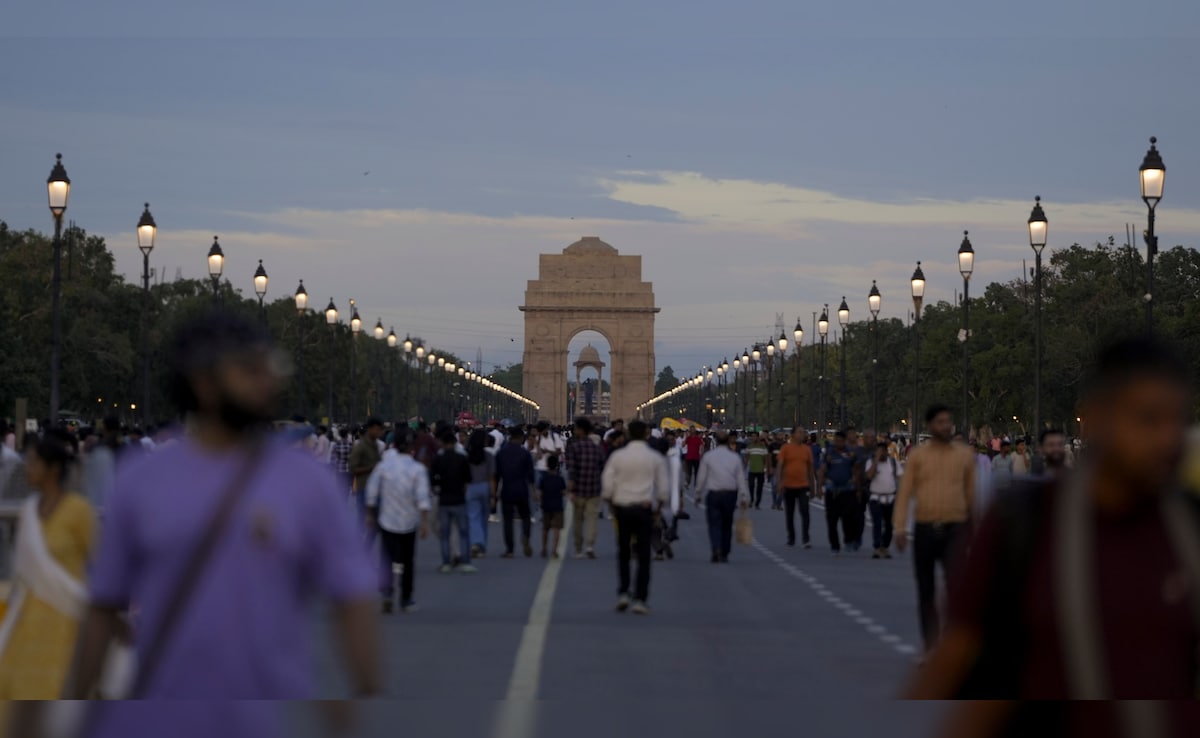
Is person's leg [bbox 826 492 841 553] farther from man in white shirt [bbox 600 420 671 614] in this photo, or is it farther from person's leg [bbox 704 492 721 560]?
man in white shirt [bbox 600 420 671 614]

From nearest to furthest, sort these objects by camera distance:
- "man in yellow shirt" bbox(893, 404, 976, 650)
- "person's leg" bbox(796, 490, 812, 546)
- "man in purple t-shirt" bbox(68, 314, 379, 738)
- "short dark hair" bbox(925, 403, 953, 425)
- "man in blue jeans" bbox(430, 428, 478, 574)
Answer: "man in purple t-shirt" bbox(68, 314, 379, 738)
"man in yellow shirt" bbox(893, 404, 976, 650)
"short dark hair" bbox(925, 403, 953, 425)
"man in blue jeans" bbox(430, 428, 478, 574)
"person's leg" bbox(796, 490, 812, 546)

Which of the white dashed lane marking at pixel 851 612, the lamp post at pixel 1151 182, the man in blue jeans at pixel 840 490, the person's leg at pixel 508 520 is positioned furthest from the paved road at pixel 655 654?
the lamp post at pixel 1151 182

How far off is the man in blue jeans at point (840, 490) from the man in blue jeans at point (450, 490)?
591 cm

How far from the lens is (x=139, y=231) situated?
3534 centimetres

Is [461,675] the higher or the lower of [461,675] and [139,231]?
the lower

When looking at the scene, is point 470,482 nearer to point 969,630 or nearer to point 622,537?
point 622,537

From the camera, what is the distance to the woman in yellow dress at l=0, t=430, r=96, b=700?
25.7ft

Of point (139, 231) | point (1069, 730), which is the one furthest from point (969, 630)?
point (139, 231)

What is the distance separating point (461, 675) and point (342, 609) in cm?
799

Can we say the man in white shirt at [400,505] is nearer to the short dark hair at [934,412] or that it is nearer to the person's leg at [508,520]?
the short dark hair at [934,412]

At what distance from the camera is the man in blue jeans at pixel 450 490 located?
72.6 feet

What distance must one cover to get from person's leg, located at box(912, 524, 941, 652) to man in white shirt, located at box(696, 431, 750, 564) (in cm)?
957

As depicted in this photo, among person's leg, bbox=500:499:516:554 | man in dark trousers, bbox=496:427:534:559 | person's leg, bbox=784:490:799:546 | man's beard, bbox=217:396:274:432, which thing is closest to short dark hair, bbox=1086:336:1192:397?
man's beard, bbox=217:396:274:432

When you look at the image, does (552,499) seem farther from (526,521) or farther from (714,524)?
(714,524)
